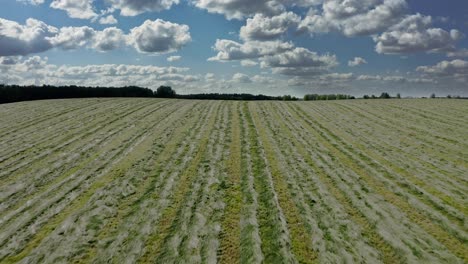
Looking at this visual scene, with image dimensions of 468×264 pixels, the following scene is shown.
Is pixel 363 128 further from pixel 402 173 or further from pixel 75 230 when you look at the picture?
pixel 75 230

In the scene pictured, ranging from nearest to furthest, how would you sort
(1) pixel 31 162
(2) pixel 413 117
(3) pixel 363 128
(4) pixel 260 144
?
(1) pixel 31 162
(4) pixel 260 144
(3) pixel 363 128
(2) pixel 413 117

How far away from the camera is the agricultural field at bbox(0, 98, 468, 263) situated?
8.65 m

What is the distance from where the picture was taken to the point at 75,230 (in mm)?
9633

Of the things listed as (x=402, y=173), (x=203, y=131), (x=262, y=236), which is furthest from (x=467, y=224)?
(x=203, y=131)

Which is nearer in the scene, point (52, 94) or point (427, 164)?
point (427, 164)

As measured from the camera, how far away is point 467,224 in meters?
10.1

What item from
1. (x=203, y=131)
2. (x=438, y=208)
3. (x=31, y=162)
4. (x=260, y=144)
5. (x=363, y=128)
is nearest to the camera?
(x=438, y=208)

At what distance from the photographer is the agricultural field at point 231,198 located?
28.4ft

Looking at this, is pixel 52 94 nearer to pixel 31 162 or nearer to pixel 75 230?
pixel 31 162

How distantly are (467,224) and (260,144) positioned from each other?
1274 cm

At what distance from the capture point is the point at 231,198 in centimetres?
1218

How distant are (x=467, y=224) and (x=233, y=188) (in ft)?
26.7

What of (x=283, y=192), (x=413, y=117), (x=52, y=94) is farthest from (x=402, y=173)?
(x=52, y=94)

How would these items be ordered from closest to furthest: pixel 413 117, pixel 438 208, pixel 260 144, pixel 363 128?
pixel 438 208, pixel 260 144, pixel 363 128, pixel 413 117
